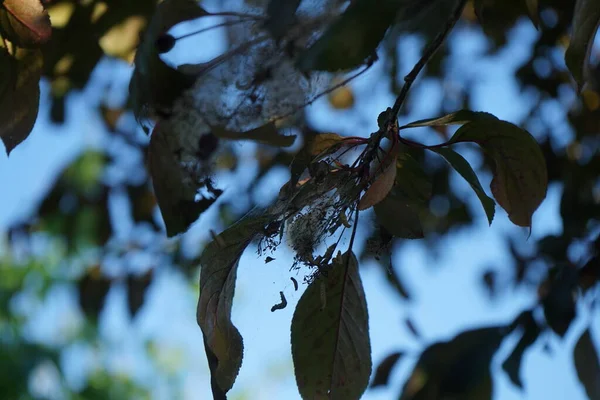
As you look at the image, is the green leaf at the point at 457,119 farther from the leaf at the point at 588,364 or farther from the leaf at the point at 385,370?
the leaf at the point at 385,370

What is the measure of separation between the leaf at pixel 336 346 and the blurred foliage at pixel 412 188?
4cm

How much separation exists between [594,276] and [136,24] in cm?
77

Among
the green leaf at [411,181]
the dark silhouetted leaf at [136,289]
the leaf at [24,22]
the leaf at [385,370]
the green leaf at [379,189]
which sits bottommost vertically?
the leaf at [385,370]

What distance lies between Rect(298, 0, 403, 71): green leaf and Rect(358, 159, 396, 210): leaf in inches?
3.4

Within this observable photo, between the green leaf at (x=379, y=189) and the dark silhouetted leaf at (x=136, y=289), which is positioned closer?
the green leaf at (x=379, y=189)

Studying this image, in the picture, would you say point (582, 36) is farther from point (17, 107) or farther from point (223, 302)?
point (17, 107)

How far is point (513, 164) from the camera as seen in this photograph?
0.70 meters

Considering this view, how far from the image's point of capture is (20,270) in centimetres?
500

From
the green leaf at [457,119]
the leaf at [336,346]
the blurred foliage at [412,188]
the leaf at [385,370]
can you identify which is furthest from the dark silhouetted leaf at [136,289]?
the green leaf at [457,119]

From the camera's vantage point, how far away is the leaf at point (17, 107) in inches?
26.8

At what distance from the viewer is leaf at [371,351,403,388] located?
54.9 inches

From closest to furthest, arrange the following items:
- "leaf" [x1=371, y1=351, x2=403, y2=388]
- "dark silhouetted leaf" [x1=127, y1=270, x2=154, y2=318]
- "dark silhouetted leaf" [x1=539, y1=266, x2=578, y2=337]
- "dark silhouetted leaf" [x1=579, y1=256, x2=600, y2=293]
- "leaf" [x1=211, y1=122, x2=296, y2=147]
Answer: "leaf" [x1=211, y1=122, x2=296, y2=147] → "dark silhouetted leaf" [x1=539, y1=266, x2=578, y2=337] → "dark silhouetted leaf" [x1=579, y1=256, x2=600, y2=293] → "leaf" [x1=371, y1=351, x2=403, y2=388] → "dark silhouetted leaf" [x1=127, y1=270, x2=154, y2=318]

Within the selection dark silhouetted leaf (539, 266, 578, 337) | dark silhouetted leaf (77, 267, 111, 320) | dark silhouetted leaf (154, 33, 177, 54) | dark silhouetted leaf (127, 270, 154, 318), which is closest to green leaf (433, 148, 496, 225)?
dark silhouetted leaf (154, 33, 177, 54)

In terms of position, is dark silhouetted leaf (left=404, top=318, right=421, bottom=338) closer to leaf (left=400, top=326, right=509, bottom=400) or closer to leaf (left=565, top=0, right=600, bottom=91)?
leaf (left=400, top=326, right=509, bottom=400)
